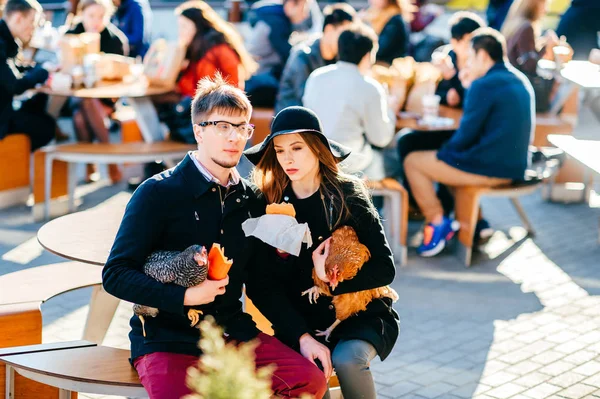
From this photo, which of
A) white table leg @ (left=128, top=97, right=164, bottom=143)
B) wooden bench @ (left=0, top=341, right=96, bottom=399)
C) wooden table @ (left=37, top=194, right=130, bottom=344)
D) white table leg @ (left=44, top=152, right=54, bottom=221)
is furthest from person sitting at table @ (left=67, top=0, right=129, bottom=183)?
wooden bench @ (left=0, top=341, right=96, bottom=399)

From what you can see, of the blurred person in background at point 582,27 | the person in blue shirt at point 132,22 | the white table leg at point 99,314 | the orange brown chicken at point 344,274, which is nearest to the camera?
the orange brown chicken at point 344,274

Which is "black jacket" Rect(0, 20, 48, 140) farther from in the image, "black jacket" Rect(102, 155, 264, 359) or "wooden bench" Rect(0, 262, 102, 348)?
"black jacket" Rect(102, 155, 264, 359)

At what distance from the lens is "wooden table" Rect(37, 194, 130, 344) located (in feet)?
13.4

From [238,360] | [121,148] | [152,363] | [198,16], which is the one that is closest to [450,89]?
[198,16]

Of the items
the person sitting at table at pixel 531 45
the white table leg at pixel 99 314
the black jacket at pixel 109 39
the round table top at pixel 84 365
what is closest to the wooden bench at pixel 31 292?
the white table leg at pixel 99 314

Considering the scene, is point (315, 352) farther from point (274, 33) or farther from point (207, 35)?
point (274, 33)

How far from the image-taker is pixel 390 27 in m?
9.09

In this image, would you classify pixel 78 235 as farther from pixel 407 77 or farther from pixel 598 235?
pixel 598 235

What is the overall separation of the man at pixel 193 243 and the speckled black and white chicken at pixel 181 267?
0.02m

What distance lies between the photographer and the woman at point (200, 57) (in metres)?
7.77

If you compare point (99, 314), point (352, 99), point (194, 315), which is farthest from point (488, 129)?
point (194, 315)

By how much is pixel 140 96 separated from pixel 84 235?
389 cm

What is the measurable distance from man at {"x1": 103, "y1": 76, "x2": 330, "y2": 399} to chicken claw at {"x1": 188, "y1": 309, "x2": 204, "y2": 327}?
23mm

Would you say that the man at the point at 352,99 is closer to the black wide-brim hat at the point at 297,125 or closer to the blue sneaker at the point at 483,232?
the blue sneaker at the point at 483,232
